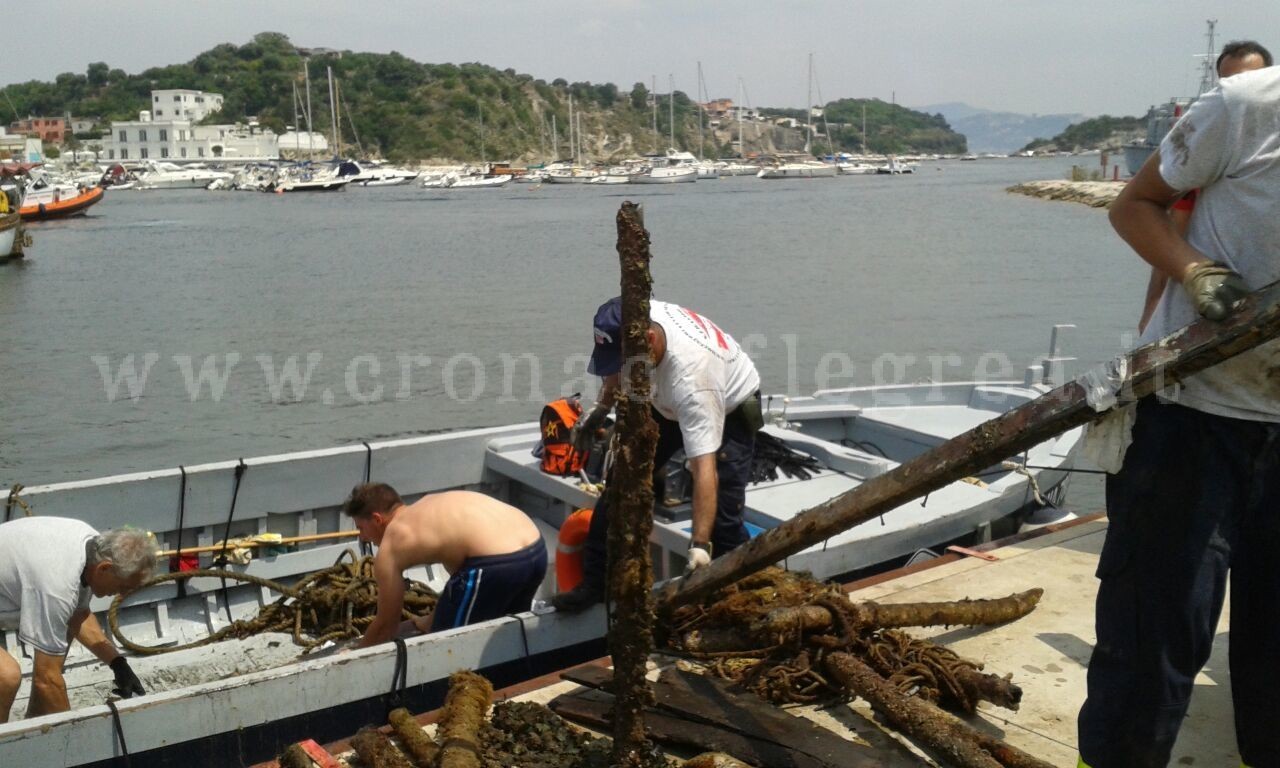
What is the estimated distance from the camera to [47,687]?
466 cm

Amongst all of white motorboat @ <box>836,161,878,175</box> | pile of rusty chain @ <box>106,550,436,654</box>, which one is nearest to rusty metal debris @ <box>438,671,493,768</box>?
pile of rusty chain @ <box>106,550,436,654</box>

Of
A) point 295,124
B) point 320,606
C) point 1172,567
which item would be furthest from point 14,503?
point 295,124

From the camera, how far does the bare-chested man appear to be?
513 cm

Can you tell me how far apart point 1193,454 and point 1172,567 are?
28 cm

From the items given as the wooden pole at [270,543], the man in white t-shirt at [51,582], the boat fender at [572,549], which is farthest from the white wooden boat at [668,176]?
the man in white t-shirt at [51,582]

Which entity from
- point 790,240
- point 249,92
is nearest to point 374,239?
point 790,240

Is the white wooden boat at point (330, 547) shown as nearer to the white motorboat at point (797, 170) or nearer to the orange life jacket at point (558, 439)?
the orange life jacket at point (558, 439)

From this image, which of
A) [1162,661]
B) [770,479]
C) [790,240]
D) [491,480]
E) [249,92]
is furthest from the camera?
[249,92]

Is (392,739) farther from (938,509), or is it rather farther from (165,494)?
(938,509)

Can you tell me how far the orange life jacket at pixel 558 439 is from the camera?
7172 millimetres

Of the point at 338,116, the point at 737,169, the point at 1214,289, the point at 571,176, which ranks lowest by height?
the point at 1214,289

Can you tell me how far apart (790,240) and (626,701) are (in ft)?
133

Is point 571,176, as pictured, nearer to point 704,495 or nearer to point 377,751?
point 704,495

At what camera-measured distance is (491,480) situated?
25.6 ft
